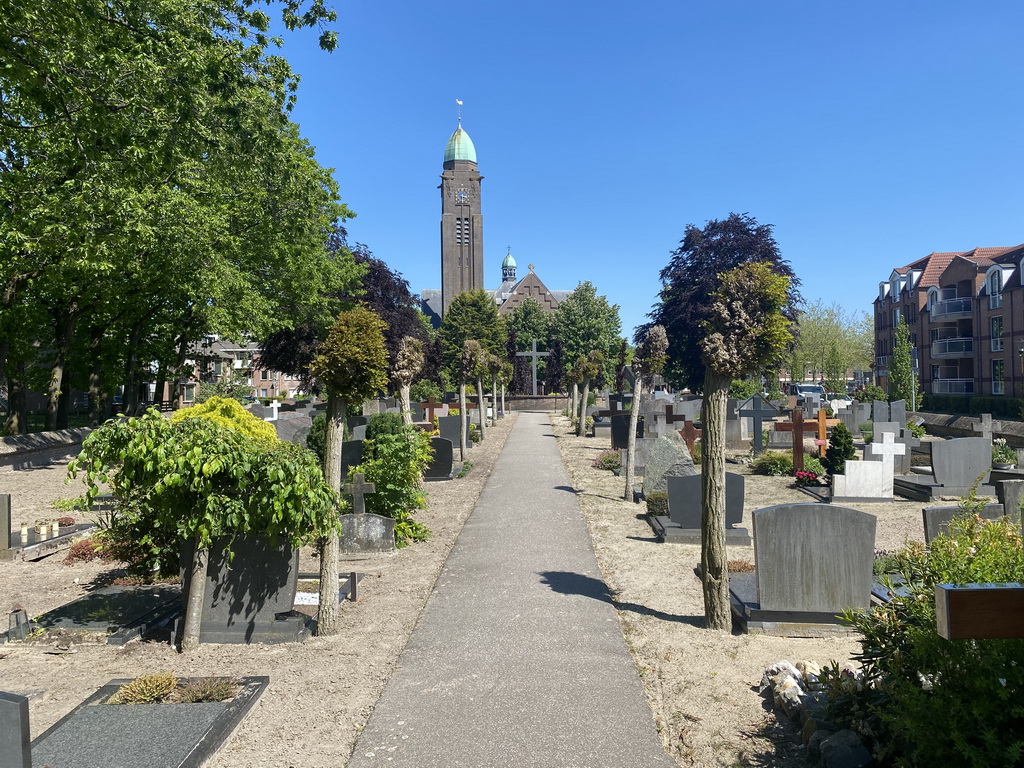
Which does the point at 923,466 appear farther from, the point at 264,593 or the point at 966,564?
the point at 264,593

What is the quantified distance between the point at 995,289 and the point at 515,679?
49.7 m

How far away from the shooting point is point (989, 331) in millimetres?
44656

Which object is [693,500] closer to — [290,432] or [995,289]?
[290,432]

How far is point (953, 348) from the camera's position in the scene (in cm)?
4847

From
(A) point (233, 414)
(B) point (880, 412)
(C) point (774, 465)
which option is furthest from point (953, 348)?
(A) point (233, 414)

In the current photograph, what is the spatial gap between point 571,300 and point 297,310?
4675cm

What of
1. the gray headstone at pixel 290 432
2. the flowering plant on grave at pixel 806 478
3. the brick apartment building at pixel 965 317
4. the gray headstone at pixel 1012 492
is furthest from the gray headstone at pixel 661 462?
the brick apartment building at pixel 965 317

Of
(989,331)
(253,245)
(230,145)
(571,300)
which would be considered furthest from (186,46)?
(571,300)

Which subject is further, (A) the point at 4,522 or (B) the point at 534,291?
(B) the point at 534,291

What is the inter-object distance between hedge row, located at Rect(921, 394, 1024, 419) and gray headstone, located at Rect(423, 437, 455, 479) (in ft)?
89.4

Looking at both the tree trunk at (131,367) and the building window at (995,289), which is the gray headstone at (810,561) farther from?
the building window at (995,289)

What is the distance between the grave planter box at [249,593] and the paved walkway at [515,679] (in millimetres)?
974

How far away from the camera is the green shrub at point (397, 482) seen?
11500mm

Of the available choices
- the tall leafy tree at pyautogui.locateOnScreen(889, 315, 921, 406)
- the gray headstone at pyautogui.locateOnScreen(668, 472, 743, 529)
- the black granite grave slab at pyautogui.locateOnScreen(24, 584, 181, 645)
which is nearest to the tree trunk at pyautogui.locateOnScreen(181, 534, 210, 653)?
the black granite grave slab at pyautogui.locateOnScreen(24, 584, 181, 645)
